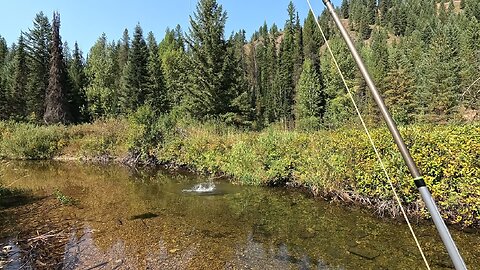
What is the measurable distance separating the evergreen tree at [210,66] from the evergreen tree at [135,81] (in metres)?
20.2

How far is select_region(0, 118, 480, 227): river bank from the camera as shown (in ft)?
24.9

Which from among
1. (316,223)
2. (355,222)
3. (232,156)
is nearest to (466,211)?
(355,222)

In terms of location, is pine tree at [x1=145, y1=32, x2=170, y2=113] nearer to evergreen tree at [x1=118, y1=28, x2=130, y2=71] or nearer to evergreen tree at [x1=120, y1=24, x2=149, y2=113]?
evergreen tree at [x1=120, y1=24, x2=149, y2=113]

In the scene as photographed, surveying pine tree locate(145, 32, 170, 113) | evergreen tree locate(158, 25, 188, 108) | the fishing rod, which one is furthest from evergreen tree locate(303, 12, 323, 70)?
the fishing rod

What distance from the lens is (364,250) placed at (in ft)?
22.1

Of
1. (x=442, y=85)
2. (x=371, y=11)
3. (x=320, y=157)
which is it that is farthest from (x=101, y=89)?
(x=371, y=11)

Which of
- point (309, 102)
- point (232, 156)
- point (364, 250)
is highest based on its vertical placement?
point (309, 102)

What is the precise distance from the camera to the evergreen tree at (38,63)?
47.2 m

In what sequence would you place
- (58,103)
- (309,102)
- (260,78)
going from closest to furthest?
(58,103) → (309,102) → (260,78)

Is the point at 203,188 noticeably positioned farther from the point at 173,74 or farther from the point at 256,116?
the point at 173,74

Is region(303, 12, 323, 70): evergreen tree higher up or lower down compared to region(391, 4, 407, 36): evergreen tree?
lower down

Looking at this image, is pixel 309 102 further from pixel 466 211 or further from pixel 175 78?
pixel 466 211

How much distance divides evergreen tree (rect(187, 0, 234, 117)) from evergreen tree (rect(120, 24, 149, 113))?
20207 millimetres

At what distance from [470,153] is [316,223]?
3.82 metres
